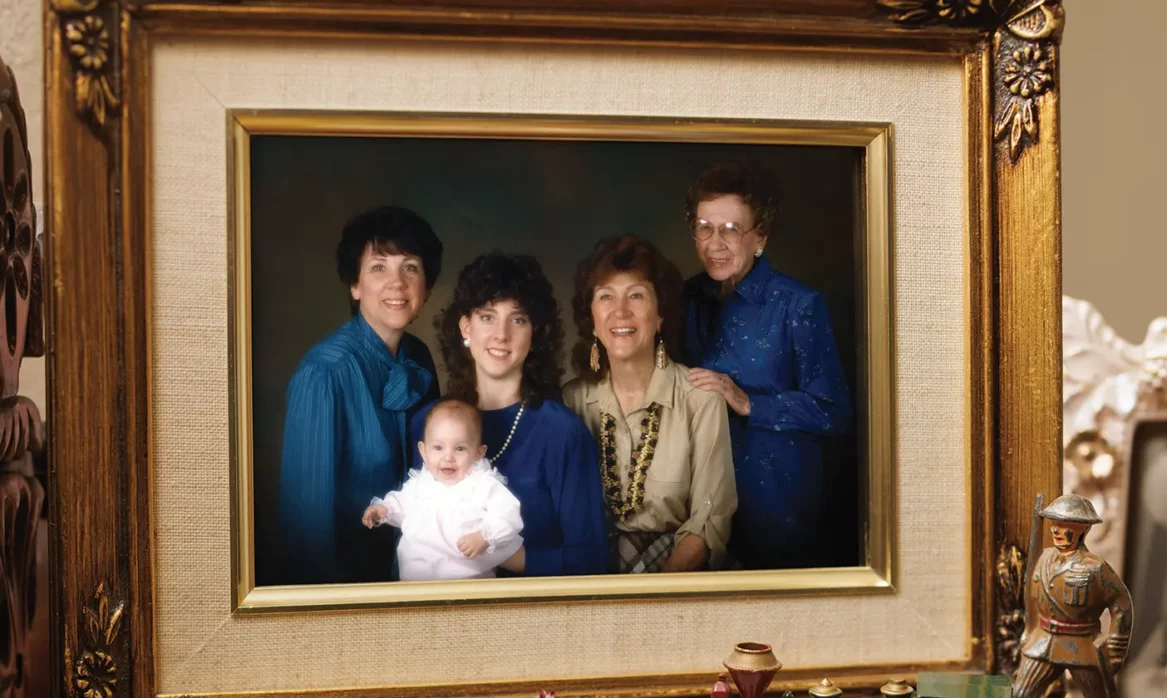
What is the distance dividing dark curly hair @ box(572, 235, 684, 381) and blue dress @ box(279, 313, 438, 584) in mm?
135

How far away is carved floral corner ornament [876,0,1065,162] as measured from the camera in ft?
3.32

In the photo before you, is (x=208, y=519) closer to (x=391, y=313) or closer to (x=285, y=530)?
(x=285, y=530)

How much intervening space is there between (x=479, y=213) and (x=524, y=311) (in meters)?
0.09

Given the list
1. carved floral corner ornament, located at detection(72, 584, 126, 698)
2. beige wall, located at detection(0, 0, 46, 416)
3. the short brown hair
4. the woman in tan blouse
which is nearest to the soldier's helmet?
the woman in tan blouse

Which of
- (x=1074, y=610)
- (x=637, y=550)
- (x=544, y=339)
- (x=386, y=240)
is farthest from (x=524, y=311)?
(x=1074, y=610)

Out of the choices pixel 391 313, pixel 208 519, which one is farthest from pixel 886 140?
pixel 208 519

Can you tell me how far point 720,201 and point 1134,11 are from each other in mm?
567

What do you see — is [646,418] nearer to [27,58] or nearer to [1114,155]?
[1114,155]

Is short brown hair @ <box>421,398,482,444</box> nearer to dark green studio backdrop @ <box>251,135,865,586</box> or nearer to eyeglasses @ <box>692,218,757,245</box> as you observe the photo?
dark green studio backdrop @ <box>251,135,865,586</box>

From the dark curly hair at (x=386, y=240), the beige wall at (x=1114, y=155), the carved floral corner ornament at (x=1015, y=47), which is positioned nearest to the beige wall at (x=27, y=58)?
the dark curly hair at (x=386, y=240)

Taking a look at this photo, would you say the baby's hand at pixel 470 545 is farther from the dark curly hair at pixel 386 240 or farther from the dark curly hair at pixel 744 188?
the dark curly hair at pixel 744 188

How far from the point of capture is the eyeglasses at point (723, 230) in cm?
101

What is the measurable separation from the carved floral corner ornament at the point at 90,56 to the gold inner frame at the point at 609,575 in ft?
0.33

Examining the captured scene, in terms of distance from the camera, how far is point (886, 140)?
102 centimetres
